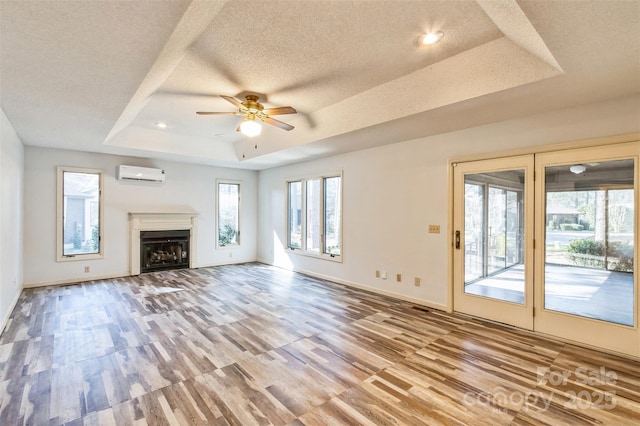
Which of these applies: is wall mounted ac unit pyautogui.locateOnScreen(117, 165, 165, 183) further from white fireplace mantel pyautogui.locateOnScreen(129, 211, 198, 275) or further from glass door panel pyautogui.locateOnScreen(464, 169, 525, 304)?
glass door panel pyautogui.locateOnScreen(464, 169, 525, 304)

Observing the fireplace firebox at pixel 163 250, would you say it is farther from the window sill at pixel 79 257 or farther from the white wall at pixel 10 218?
the white wall at pixel 10 218

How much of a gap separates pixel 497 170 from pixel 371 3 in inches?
106

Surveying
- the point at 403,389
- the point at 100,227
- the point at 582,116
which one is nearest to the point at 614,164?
the point at 582,116

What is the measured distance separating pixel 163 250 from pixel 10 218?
3090 mm

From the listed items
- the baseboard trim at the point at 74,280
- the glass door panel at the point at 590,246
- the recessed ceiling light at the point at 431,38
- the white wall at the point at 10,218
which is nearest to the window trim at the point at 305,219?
the glass door panel at the point at 590,246

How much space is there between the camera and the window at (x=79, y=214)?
5.69 meters

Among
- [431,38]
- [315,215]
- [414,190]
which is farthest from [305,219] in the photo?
[431,38]

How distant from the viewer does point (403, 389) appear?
2.39m

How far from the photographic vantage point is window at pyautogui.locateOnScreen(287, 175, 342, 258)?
→ 19.9 feet

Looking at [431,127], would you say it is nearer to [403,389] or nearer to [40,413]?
[403,389]

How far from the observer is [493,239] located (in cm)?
390

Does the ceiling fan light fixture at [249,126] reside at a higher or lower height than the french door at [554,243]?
higher

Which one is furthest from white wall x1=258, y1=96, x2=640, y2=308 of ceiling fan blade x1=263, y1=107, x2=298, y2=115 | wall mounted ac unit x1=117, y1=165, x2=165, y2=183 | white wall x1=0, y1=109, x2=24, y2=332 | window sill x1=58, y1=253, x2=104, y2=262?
white wall x1=0, y1=109, x2=24, y2=332

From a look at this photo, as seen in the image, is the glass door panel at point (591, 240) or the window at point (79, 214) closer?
the glass door panel at point (591, 240)
